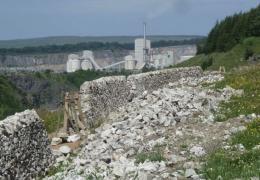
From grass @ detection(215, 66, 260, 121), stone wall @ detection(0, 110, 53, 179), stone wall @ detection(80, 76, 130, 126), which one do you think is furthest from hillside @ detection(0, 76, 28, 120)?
stone wall @ detection(0, 110, 53, 179)

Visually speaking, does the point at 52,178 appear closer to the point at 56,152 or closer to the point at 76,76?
the point at 56,152

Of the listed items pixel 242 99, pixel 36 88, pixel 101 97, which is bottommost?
pixel 36 88

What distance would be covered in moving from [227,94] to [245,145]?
7.75 meters

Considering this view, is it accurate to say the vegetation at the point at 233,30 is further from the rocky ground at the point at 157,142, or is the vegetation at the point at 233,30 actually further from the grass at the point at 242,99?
the rocky ground at the point at 157,142

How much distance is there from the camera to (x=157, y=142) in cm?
1528

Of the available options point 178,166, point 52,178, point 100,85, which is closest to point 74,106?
point 100,85

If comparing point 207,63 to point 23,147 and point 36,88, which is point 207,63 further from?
point 23,147

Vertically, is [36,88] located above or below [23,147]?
below

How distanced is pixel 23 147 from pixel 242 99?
7740mm

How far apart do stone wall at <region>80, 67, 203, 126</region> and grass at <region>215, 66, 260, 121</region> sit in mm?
4191

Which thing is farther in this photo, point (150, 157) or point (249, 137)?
point (249, 137)

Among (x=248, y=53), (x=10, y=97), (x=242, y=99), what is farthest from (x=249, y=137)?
(x=10, y=97)

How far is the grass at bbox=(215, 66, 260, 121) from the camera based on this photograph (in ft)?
58.9

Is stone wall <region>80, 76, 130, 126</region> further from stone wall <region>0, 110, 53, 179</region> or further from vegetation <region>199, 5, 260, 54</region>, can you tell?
vegetation <region>199, 5, 260, 54</region>
